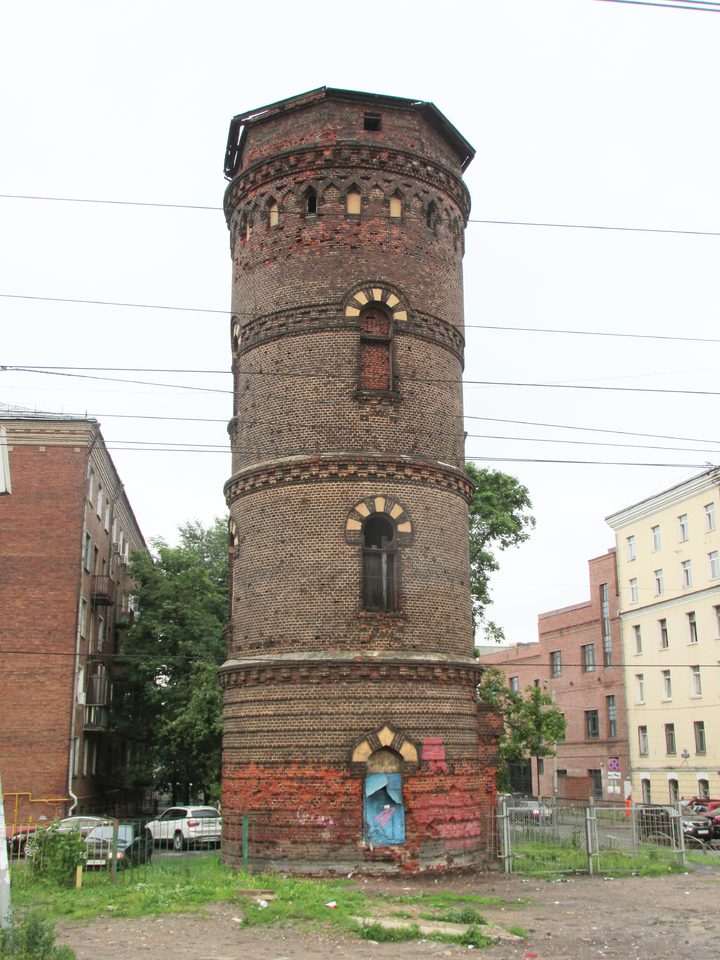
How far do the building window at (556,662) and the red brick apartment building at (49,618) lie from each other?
2992 centimetres

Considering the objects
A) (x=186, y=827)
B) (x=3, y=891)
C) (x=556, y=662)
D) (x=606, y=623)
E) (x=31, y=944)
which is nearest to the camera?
(x=31, y=944)

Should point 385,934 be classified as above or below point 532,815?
below

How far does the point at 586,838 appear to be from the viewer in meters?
20.6

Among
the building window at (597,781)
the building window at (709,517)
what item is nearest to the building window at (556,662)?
the building window at (597,781)

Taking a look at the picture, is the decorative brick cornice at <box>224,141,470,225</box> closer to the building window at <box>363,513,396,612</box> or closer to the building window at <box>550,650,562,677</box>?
the building window at <box>363,513,396,612</box>

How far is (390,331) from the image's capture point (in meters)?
21.2

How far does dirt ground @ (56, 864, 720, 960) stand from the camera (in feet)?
42.0

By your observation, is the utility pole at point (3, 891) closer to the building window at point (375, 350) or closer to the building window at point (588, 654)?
the building window at point (375, 350)

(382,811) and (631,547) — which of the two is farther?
(631,547)

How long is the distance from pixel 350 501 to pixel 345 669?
346cm

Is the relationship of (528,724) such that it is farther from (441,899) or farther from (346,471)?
(441,899)

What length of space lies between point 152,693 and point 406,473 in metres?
19.4

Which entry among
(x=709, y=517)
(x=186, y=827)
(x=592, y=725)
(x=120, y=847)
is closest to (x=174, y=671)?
(x=186, y=827)

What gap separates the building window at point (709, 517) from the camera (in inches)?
1729
